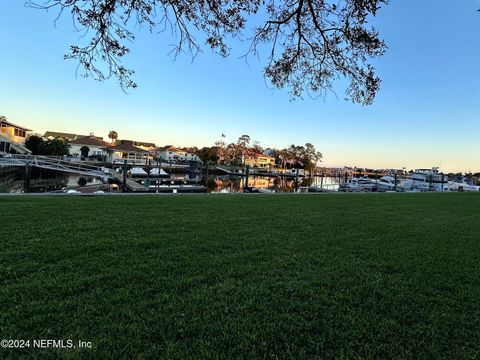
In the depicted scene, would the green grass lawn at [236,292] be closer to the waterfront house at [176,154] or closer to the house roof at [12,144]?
the house roof at [12,144]

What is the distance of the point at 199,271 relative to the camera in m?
3.22

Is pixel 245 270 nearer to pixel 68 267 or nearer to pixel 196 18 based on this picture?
pixel 68 267

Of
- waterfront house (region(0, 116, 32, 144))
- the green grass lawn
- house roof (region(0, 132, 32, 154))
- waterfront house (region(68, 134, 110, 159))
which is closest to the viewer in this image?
the green grass lawn

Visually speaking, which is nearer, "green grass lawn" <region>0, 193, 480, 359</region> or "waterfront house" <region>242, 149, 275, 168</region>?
"green grass lawn" <region>0, 193, 480, 359</region>

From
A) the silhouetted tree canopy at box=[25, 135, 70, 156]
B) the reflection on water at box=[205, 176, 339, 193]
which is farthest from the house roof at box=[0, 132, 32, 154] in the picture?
the reflection on water at box=[205, 176, 339, 193]

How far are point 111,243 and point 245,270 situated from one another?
2158 millimetres

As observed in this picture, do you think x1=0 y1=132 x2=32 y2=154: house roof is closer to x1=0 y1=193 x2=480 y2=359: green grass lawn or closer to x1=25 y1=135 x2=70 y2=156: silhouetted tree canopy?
x1=25 y1=135 x2=70 y2=156: silhouetted tree canopy

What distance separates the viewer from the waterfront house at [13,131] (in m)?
42.7

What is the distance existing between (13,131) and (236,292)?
56193 mm

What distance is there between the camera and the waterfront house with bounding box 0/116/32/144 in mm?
42709

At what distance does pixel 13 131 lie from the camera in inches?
1777

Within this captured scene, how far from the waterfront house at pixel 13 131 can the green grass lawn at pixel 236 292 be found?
162ft

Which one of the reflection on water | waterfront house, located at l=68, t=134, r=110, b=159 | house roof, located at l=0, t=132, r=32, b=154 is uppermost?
waterfront house, located at l=68, t=134, r=110, b=159

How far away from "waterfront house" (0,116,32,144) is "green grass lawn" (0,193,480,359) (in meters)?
49.4
